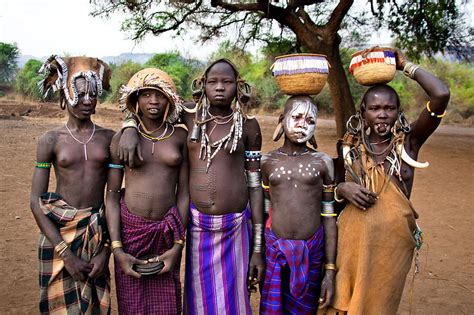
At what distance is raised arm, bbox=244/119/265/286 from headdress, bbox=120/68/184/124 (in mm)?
439

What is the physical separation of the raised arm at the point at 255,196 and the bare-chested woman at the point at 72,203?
84cm

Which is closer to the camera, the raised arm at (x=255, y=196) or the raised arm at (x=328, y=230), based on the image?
the raised arm at (x=328, y=230)

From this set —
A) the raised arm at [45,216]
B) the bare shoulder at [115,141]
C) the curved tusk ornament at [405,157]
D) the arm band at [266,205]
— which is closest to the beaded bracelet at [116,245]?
the raised arm at [45,216]

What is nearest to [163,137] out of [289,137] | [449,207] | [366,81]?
[289,137]

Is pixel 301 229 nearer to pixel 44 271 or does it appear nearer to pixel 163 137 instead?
pixel 163 137

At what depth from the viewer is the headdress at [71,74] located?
2600mm

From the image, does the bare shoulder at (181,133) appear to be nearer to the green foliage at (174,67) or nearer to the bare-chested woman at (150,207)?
the bare-chested woman at (150,207)

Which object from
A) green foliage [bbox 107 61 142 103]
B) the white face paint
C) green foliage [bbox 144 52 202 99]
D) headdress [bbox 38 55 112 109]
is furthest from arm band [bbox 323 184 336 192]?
green foliage [bbox 144 52 202 99]

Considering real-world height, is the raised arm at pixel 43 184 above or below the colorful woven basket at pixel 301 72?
below

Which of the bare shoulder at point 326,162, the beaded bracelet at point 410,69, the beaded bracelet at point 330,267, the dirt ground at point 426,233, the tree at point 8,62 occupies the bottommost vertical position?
the dirt ground at point 426,233

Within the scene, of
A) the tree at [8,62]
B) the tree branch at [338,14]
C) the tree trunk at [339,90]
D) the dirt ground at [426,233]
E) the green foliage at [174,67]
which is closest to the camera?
the dirt ground at [426,233]

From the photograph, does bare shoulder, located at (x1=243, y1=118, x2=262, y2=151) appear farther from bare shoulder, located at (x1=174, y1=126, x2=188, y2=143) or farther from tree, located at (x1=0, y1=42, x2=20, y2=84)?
tree, located at (x1=0, y1=42, x2=20, y2=84)

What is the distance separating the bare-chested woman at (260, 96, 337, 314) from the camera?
253cm

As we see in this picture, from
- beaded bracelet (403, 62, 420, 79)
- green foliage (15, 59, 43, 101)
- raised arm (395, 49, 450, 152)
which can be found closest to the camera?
raised arm (395, 49, 450, 152)
